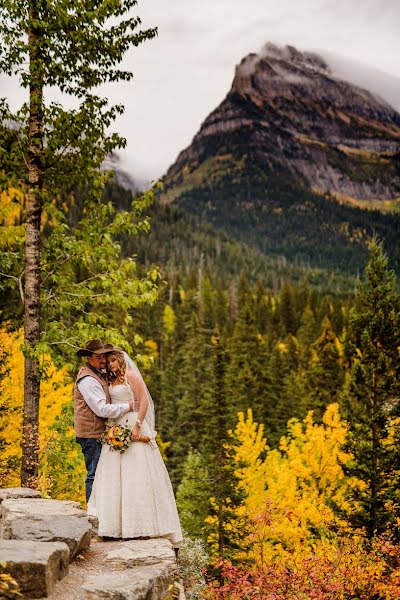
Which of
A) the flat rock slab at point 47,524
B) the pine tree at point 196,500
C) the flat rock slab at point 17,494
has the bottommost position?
the pine tree at point 196,500

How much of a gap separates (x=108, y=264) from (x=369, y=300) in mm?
12842

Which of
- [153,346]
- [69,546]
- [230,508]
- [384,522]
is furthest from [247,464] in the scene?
[153,346]

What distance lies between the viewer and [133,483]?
6.90 metres

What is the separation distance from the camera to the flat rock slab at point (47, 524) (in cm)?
588

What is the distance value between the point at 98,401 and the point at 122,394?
0.33 meters

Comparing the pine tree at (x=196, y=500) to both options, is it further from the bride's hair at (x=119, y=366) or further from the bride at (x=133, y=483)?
the bride's hair at (x=119, y=366)

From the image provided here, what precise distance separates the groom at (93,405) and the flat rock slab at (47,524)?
3.08 feet

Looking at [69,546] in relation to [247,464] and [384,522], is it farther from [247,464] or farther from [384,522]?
[247,464]

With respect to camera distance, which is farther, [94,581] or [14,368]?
[14,368]

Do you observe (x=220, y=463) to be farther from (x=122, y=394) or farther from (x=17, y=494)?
(x=122, y=394)

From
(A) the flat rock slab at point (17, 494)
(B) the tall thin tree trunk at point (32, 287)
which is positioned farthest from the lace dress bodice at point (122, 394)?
(B) the tall thin tree trunk at point (32, 287)

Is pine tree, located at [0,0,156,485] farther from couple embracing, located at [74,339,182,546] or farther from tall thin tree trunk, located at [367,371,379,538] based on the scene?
tall thin tree trunk, located at [367,371,379,538]

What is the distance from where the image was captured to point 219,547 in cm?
2162

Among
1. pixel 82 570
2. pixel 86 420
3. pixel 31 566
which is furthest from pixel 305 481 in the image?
pixel 31 566
